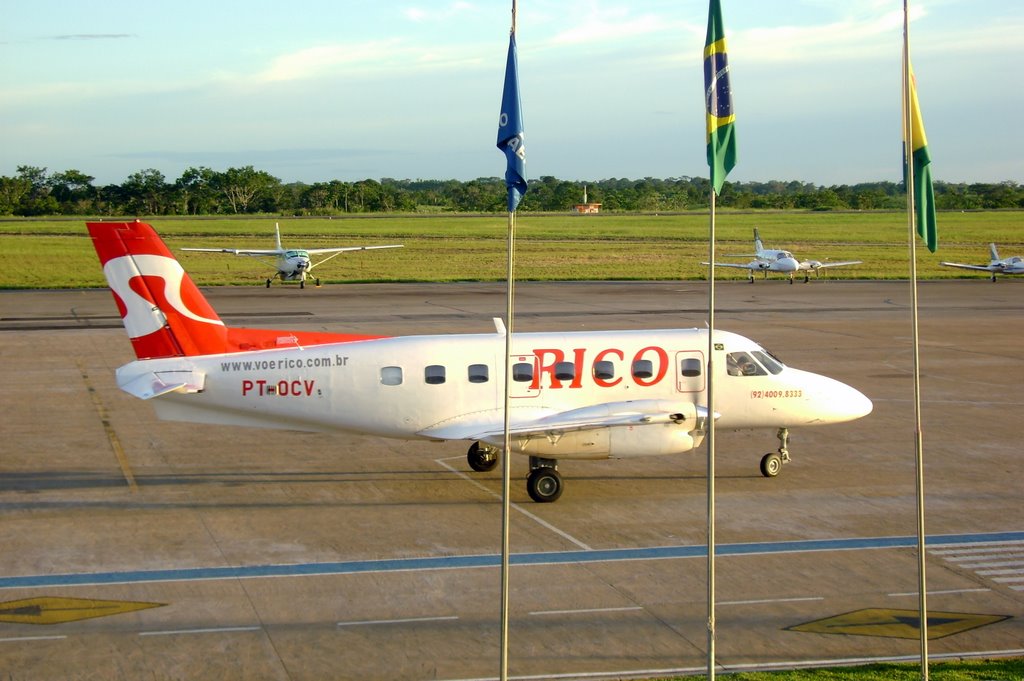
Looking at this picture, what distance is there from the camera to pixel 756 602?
1486cm

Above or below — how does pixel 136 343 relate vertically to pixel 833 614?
above

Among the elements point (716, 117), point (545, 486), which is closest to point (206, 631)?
point (545, 486)

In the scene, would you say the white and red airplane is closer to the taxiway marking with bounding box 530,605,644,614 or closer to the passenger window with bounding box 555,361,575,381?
the passenger window with bounding box 555,361,575,381

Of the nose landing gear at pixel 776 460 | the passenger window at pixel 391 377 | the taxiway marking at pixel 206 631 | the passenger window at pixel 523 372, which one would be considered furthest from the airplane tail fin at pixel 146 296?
the nose landing gear at pixel 776 460

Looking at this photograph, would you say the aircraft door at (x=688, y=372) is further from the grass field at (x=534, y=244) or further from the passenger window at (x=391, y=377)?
the grass field at (x=534, y=244)

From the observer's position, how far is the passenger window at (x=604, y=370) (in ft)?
66.7

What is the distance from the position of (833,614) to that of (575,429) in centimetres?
584

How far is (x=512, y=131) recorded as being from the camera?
11523 mm

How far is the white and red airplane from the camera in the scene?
19922mm

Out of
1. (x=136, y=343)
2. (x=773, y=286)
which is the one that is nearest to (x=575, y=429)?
(x=136, y=343)

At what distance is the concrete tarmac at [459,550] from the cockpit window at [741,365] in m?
2.14

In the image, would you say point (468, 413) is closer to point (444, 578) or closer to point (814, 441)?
point (444, 578)

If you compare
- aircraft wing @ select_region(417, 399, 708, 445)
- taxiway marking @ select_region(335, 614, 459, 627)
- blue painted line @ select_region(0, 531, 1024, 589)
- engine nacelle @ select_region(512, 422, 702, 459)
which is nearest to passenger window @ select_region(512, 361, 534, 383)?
aircraft wing @ select_region(417, 399, 708, 445)

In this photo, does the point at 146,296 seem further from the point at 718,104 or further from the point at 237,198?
the point at 237,198
